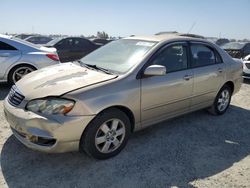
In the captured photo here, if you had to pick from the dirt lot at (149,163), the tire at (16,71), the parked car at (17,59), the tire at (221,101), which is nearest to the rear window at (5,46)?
the parked car at (17,59)

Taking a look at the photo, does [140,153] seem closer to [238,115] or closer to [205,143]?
[205,143]

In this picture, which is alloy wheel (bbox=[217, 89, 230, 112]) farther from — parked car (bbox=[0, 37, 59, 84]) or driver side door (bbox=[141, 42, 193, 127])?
parked car (bbox=[0, 37, 59, 84])

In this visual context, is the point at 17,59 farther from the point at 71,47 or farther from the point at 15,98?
the point at 71,47

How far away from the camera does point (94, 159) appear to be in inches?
137

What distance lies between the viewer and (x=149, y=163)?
3486 millimetres

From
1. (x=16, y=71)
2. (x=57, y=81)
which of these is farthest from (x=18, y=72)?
(x=57, y=81)

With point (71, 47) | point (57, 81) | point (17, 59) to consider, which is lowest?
point (71, 47)

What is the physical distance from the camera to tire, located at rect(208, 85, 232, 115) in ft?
17.3

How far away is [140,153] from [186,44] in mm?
2021

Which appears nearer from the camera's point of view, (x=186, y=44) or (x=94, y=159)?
(x=94, y=159)

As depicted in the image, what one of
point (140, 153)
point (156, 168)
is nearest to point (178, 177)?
point (156, 168)

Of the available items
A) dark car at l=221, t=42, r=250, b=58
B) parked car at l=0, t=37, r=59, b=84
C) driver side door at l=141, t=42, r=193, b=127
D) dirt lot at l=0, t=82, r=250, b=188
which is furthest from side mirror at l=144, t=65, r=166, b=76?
dark car at l=221, t=42, r=250, b=58

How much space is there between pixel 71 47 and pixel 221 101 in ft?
30.4

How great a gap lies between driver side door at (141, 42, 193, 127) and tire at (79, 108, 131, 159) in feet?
1.31
